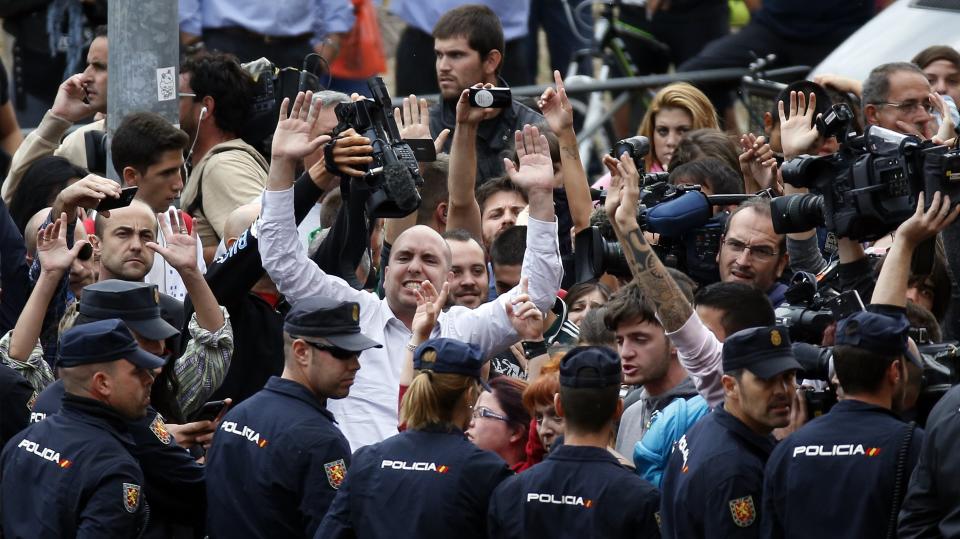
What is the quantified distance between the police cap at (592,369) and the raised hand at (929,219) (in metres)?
1.19

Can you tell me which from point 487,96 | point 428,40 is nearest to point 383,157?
point 487,96

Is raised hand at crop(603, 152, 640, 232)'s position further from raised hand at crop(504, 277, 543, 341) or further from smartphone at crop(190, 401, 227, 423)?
smartphone at crop(190, 401, 227, 423)

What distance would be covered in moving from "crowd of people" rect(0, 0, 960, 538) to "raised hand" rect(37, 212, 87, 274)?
0.04ft

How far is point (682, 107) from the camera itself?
1017 centimetres

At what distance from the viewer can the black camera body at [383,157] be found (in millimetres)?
7801

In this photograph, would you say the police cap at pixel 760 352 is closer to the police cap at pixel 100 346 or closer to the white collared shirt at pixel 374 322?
the white collared shirt at pixel 374 322

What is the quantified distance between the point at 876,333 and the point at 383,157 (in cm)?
254

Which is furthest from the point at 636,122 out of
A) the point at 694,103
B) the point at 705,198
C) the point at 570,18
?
the point at 705,198

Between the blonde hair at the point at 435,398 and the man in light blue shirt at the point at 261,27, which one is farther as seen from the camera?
the man in light blue shirt at the point at 261,27

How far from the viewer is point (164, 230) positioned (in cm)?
790

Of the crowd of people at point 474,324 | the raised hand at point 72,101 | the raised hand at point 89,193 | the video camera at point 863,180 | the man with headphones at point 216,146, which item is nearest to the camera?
the crowd of people at point 474,324

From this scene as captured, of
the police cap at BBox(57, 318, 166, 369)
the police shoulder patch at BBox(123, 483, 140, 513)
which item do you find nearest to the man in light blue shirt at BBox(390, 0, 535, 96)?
the police cap at BBox(57, 318, 166, 369)

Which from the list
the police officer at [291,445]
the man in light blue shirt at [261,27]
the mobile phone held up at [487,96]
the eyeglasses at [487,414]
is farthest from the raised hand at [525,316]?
the man in light blue shirt at [261,27]

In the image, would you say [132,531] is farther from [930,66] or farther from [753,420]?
[930,66]
